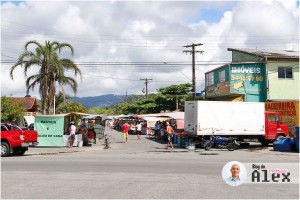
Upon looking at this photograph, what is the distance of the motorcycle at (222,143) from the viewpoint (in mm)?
25688

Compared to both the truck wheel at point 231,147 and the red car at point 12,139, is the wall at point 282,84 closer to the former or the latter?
the truck wheel at point 231,147

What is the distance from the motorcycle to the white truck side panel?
29.4 inches

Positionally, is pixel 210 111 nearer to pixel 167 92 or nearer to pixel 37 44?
pixel 37 44

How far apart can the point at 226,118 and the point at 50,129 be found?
11.9m

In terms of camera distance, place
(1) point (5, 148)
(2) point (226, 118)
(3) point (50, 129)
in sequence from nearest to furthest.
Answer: (1) point (5, 148), (2) point (226, 118), (3) point (50, 129)

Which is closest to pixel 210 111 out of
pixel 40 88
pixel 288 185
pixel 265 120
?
pixel 265 120

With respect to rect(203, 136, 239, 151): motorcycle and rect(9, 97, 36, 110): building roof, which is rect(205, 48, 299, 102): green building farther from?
rect(9, 97, 36, 110): building roof

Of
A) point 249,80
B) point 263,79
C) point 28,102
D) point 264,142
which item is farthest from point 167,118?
point 28,102

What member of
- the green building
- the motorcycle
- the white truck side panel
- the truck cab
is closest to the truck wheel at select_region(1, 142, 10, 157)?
the motorcycle

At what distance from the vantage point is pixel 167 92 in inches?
2753

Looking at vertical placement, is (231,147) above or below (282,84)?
below

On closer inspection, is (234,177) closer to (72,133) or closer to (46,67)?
(72,133)

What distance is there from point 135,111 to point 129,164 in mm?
63328

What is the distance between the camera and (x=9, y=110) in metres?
40.5
